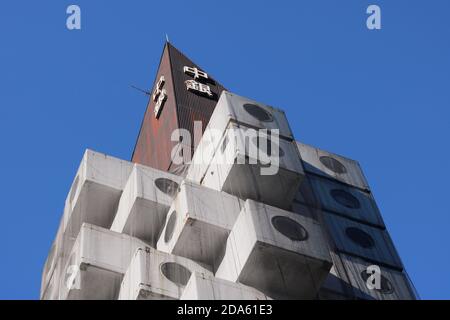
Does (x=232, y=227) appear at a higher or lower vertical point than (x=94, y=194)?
higher

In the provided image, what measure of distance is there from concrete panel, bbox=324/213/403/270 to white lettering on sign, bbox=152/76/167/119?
20080 mm

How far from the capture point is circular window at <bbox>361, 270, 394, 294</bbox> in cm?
3416

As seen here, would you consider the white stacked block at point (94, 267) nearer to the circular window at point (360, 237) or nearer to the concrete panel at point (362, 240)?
the concrete panel at point (362, 240)

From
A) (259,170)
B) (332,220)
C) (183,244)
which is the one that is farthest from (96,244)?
(332,220)

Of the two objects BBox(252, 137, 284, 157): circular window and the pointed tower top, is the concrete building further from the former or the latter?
the pointed tower top

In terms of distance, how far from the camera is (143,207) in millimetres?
35156

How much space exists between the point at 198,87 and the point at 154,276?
1087 inches

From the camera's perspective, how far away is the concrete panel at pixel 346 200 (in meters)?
38.9

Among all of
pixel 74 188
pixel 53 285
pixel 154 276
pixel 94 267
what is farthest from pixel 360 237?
pixel 53 285

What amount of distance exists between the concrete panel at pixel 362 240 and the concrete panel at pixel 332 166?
3.56 m

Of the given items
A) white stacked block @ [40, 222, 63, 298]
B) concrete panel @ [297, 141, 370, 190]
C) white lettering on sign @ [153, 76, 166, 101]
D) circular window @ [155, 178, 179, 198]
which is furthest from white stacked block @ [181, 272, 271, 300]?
white lettering on sign @ [153, 76, 166, 101]

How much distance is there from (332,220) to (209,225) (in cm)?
753

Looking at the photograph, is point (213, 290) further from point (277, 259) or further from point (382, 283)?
point (382, 283)
